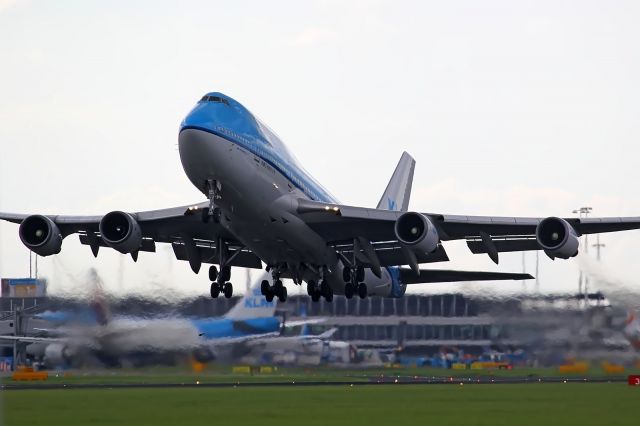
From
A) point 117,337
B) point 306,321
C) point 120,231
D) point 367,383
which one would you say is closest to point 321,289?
point 120,231

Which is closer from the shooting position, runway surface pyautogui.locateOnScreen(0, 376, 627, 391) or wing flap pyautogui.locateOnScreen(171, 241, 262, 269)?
wing flap pyautogui.locateOnScreen(171, 241, 262, 269)

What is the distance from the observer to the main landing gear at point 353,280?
144ft

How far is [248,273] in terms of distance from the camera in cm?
5650

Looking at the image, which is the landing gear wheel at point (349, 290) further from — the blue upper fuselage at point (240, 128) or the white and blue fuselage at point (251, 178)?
the blue upper fuselage at point (240, 128)

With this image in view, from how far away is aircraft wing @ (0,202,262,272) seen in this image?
40.7 m

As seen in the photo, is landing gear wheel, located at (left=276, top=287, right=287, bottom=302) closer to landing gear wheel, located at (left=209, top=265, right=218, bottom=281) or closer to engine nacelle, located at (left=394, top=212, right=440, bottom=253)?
landing gear wheel, located at (left=209, top=265, right=218, bottom=281)

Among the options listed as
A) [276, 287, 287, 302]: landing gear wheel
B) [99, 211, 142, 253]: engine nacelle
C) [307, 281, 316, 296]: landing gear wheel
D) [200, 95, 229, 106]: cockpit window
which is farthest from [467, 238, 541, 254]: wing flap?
[99, 211, 142, 253]: engine nacelle

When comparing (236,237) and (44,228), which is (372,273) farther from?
(44,228)

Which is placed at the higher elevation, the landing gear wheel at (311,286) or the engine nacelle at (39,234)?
the engine nacelle at (39,234)

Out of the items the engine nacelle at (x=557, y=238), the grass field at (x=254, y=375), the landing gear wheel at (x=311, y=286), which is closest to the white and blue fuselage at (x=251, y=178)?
the landing gear wheel at (x=311, y=286)

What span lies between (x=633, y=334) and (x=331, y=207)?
18.5 metres

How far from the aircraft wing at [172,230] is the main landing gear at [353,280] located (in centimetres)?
411

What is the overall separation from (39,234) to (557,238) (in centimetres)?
1804

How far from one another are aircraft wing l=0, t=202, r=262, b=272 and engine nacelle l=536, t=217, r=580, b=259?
35.5 ft
